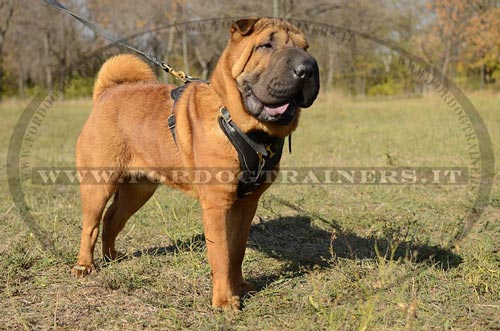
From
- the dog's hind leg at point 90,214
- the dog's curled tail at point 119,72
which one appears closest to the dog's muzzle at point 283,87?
the dog's hind leg at point 90,214

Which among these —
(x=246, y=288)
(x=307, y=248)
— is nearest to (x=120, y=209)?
(x=246, y=288)

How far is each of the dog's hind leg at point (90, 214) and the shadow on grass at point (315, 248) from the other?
1224 millimetres

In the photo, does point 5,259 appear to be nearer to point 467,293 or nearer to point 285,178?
point 467,293

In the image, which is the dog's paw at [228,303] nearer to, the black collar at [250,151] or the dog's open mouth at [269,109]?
the black collar at [250,151]

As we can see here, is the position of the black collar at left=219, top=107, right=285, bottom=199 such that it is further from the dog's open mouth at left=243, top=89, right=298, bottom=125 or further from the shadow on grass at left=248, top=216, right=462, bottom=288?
the shadow on grass at left=248, top=216, right=462, bottom=288

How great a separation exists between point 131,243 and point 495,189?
13.3 ft

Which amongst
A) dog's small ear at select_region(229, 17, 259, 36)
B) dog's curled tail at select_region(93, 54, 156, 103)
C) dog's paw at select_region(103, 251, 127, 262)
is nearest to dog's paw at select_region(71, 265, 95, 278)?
dog's paw at select_region(103, 251, 127, 262)

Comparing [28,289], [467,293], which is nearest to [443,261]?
[467,293]

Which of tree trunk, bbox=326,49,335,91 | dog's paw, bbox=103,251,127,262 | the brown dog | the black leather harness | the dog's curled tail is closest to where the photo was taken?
the brown dog

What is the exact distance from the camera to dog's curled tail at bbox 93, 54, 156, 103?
403 cm

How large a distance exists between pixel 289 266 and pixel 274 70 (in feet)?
5.37

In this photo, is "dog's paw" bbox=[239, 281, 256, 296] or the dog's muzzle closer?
the dog's muzzle

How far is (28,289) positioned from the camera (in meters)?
3.24

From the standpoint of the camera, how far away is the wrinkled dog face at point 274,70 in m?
2.59
